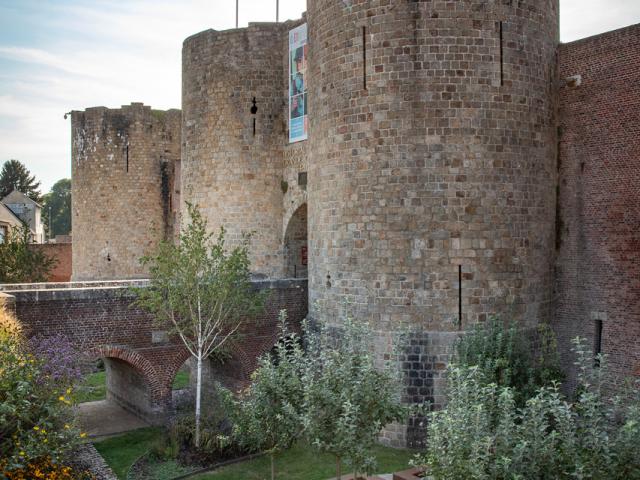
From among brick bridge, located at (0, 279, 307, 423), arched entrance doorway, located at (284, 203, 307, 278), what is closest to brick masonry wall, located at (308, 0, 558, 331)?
brick bridge, located at (0, 279, 307, 423)

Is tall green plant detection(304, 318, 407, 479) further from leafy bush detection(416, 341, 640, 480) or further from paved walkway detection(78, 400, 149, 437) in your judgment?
paved walkway detection(78, 400, 149, 437)

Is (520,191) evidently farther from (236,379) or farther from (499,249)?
(236,379)

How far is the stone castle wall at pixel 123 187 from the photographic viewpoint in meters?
30.1

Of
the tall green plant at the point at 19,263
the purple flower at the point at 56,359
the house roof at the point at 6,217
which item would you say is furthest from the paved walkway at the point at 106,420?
the house roof at the point at 6,217

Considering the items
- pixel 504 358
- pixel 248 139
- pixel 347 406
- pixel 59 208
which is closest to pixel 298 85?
pixel 248 139

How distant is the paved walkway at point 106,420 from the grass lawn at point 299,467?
4539 mm

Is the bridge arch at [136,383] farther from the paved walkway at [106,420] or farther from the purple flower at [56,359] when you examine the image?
the purple flower at [56,359]

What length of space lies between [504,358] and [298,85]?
11.2 metres

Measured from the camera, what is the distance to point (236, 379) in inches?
763

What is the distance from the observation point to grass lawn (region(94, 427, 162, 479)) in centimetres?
1508

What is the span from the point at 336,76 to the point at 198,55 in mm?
8726

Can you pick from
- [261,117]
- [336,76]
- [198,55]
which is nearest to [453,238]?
[336,76]

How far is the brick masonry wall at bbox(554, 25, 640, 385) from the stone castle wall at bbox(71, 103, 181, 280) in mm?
18467

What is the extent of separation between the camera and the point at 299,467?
14.4 m
